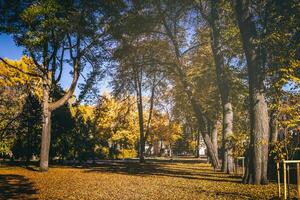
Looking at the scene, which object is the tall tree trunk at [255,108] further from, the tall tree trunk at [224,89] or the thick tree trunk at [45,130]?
the thick tree trunk at [45,130]

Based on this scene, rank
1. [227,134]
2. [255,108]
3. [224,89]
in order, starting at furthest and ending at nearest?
[224,89]
[227,134]
[255,108]

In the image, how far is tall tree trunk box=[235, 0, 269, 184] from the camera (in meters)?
15.2

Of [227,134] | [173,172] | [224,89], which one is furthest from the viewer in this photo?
[173,172]

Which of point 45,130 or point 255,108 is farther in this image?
point 45,130

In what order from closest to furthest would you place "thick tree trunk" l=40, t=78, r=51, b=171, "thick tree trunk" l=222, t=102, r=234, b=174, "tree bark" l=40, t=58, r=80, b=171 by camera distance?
"thick tree trunk" l=222, t=102, r=234, b=174, "tree bark" l=40, t=58, r=80, b=171, "thick tree trunk" l=40, t=78, r=51, b=171

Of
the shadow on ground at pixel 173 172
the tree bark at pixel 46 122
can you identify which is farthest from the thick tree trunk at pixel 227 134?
the tree bark at pixel 46 122

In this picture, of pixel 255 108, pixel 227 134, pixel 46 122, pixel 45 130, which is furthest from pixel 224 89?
pixel 45 130

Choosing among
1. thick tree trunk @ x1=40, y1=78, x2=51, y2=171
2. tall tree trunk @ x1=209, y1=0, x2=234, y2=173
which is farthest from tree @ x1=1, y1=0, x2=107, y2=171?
tall tree trunk @ x1=209, y1=0, x2=234, y2=173

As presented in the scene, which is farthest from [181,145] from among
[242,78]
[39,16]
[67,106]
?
[39,16]

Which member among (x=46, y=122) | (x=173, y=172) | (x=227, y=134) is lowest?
(x=173, y=172)

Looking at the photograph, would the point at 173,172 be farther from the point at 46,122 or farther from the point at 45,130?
the point at 46,122

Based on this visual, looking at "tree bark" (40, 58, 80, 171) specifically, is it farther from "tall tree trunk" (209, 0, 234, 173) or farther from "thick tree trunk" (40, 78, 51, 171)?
"tall tree trunk" (209, 0, 234, 173)

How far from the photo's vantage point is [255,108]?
1558 centimetres

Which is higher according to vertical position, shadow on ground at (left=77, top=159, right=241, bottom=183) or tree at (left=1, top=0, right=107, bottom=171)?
tree at (left=1, top=0, right=107, bottom=171)
